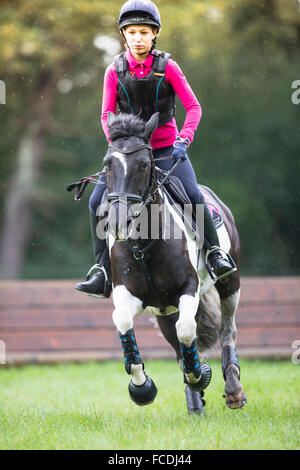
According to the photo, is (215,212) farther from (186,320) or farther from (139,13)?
(139,13)

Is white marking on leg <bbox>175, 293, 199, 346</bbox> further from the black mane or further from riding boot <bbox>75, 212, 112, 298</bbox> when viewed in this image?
the black mane

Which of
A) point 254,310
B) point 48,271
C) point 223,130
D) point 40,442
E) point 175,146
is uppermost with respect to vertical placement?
point 223,130

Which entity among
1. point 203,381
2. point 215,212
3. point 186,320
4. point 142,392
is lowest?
point 142,392

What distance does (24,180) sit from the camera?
17.4 metres

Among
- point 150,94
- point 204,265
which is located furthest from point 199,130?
point 150,94

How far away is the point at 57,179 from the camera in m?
19.6

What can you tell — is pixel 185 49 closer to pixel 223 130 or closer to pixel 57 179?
pixel 223 130

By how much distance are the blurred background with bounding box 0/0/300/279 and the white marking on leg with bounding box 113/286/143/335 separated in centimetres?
1276

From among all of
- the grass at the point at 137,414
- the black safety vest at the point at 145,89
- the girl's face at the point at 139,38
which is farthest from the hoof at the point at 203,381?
the girl's face at the point at 139,38

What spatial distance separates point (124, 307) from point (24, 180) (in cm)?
1341

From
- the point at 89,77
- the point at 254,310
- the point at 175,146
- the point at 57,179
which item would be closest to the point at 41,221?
the point at 57,179

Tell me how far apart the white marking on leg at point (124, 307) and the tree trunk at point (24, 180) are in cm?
1326

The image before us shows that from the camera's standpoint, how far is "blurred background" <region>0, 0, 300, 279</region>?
17.1 metres

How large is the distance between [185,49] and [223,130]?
3.05 meters
